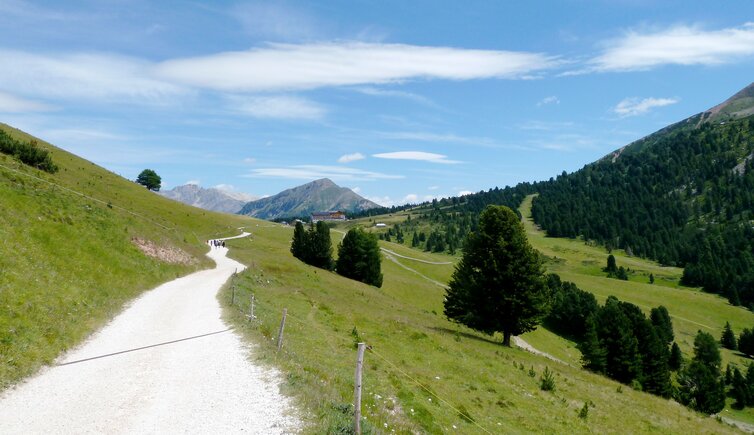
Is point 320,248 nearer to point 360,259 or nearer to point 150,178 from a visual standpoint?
point 360,259

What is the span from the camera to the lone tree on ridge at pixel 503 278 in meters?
40.8

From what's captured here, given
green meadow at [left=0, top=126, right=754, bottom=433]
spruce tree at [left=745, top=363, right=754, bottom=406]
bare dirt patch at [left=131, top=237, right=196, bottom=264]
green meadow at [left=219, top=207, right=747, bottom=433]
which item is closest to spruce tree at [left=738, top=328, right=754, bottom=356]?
spruce tree at [left=745, top=363, right=754, bottom=406]

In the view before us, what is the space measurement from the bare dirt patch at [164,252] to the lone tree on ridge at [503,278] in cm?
3211

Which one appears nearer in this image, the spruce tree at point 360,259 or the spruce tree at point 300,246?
the spruce tree at point 360,259

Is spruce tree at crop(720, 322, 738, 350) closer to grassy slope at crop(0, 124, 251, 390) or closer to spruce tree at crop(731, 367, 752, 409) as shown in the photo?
spruce tree at crop(731, 367, 752, 409)

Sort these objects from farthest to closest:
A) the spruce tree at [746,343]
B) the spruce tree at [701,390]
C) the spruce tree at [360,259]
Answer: the spruce tree at [746,343] < the spruce tree at [360,259] < the spruce tree at [701,390]

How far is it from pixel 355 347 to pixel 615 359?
54208 mm

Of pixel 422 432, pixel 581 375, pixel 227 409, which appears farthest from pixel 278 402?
pixel 581 375

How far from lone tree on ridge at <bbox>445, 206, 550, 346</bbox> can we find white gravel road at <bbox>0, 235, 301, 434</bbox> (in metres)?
28.4

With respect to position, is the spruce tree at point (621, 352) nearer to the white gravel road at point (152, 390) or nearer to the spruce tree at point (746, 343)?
the white gravel road at point (152, 390)

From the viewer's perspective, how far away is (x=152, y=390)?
43.4 feet

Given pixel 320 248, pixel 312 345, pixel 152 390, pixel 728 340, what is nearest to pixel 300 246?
pixel 320 248

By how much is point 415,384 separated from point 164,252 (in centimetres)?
3566

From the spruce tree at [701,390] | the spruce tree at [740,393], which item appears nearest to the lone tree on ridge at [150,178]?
the spruce tree at [701,390]
